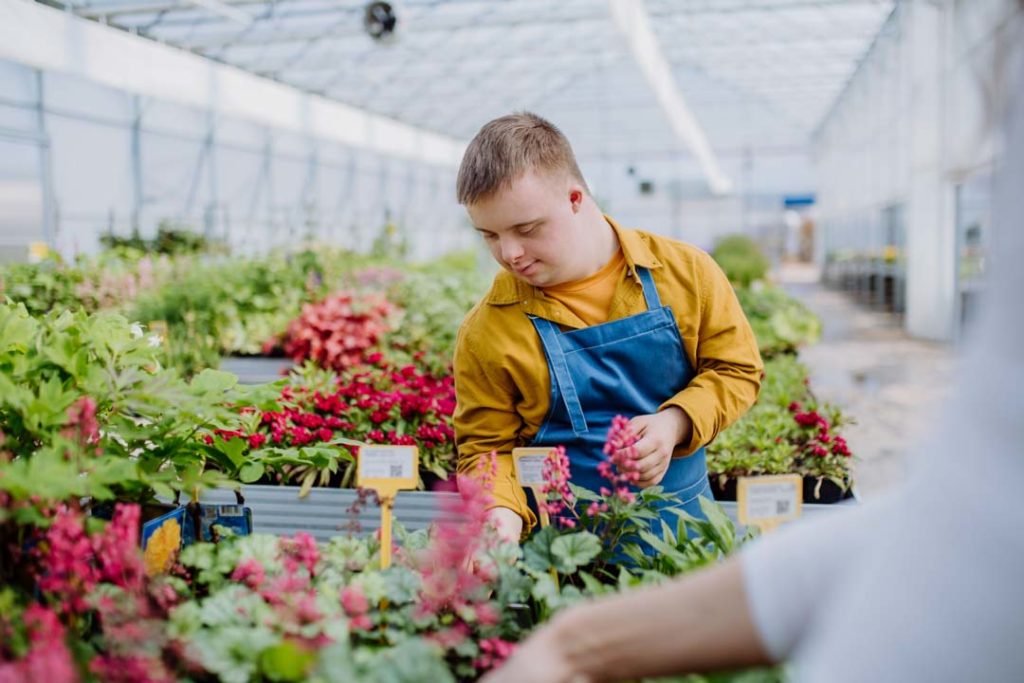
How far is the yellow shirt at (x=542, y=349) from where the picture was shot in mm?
1519

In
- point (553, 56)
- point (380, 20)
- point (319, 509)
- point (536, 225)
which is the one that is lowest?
point (319, 509)

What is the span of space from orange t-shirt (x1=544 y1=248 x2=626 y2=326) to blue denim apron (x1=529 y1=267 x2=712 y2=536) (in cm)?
6

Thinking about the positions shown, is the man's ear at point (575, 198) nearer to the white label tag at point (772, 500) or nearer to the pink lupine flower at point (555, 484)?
the pink lupine flower at point (555, 484)

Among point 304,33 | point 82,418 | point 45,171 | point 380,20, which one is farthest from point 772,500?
point 304,33

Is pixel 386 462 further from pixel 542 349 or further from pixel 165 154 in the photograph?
pixel 165 154

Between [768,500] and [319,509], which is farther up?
[768,500]

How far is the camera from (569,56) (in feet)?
59.4

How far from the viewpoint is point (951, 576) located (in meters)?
0.52

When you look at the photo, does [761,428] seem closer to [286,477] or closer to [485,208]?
[286,477]

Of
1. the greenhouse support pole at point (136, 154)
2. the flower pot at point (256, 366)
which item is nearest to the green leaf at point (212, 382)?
the flower pot at point (256, 366)

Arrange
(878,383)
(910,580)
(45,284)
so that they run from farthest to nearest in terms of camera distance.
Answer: (878,383)
(45,284)
(910,580)

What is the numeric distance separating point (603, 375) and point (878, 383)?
672 cm

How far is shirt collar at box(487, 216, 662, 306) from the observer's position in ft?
5.05

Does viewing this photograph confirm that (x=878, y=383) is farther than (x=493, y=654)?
Yes
